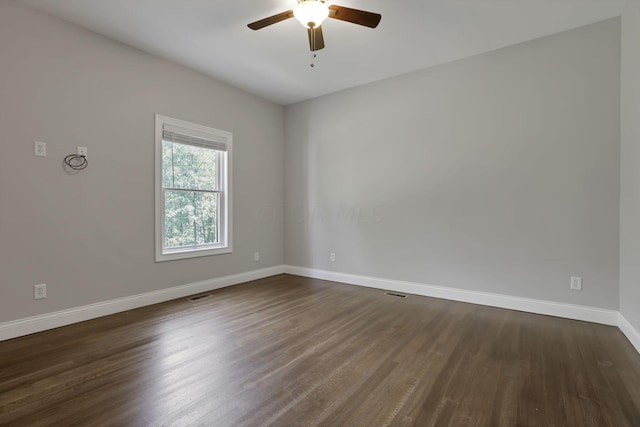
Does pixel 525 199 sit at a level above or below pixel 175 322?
above

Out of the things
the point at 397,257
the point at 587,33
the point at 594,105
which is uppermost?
the point at 587,33

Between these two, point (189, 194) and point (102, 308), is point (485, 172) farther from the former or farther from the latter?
point (102, 308)

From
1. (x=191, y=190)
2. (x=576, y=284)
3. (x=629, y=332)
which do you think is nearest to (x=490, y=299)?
(x=576, y=284)

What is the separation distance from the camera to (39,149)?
109 inches

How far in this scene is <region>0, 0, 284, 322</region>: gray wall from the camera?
2.62 meters

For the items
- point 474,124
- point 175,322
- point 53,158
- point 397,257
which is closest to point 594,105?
point 474,124

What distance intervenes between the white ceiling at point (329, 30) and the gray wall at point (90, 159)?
0.89ft

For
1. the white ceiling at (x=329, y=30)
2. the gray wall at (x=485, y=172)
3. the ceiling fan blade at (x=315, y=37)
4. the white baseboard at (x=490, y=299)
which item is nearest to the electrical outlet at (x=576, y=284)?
the gray wall at (x=485, y=172)

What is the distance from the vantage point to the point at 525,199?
327 cm

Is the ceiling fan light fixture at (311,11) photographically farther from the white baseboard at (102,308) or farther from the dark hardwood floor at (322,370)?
the white baseboard at (102,308)

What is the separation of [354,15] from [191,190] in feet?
9.42

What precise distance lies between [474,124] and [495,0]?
1.28m

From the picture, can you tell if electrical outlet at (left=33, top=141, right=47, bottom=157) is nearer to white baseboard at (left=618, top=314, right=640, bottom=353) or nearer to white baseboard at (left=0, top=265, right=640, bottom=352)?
white baseboard at (left=0, top=265, right=640, bottom=352)

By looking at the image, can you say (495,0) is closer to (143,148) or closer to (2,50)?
(143,148)
